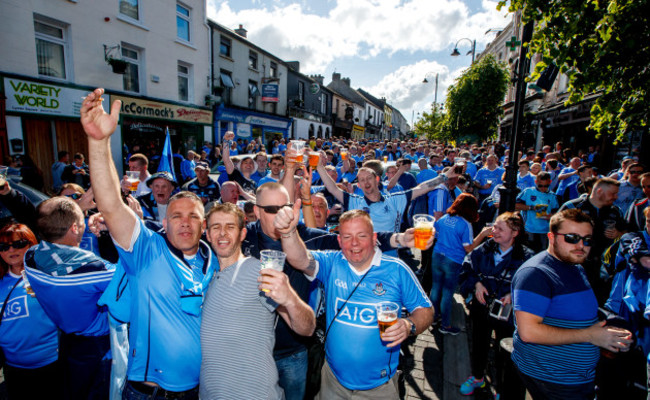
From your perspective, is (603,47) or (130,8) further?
(130,8)

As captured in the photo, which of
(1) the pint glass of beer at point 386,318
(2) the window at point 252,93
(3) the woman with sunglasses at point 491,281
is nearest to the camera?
(1) the pint glass of beer at point 386,318

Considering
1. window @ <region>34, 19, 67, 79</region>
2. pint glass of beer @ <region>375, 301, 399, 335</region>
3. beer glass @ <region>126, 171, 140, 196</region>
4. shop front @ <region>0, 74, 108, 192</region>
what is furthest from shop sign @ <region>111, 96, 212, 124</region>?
pint glass of beer @ <region>375, 301, 399, 335</region>

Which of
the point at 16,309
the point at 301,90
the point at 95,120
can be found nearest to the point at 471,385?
the point at 95,120

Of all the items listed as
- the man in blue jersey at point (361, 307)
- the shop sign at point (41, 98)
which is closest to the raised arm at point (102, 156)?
Answer: the man in blue jersey at point (361, 307)

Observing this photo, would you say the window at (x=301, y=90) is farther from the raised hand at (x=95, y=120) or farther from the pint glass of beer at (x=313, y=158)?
→ the raised hand at (x=95, y=120)

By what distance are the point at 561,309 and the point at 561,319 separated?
0.08 meters

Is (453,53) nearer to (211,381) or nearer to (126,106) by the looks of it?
(126,106)

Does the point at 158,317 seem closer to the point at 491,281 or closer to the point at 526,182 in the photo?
the point at 491,281

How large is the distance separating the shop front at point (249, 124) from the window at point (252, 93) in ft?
2.69

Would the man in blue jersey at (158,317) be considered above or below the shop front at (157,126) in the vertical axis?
below

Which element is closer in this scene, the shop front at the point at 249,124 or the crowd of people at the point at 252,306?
the crowd of people at the point at 252,306

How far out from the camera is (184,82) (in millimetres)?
17312

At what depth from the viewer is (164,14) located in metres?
15.0

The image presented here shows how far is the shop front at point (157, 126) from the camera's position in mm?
14188
